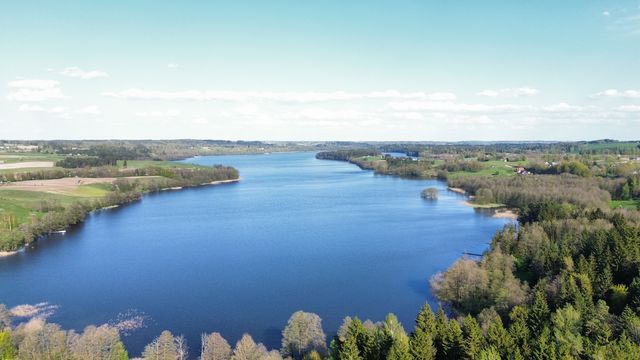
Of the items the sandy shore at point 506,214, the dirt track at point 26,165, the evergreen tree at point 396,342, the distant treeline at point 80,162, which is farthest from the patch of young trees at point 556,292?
the distant treeline at point 80,162

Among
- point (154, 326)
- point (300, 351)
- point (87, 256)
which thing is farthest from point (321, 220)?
point (300, 351)

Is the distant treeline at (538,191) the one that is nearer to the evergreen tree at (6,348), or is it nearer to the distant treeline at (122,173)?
the distant treeline at (122,173)

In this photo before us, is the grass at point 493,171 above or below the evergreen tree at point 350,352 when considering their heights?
above

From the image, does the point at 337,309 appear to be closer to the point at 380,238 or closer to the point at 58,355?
the point at 58,355

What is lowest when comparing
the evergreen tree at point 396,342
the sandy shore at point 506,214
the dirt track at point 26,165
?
the sandy shore at point 506,214

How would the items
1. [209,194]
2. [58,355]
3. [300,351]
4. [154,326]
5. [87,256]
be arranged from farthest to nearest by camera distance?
[209,194], [87,256], [154,326], [300,351], [58,355]

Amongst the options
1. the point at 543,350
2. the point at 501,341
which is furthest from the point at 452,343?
the point at 543,350

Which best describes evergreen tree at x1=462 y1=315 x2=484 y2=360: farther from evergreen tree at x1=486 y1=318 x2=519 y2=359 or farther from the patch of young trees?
evergreen tree at x1=486 y1=318 x2=519 y2=359
